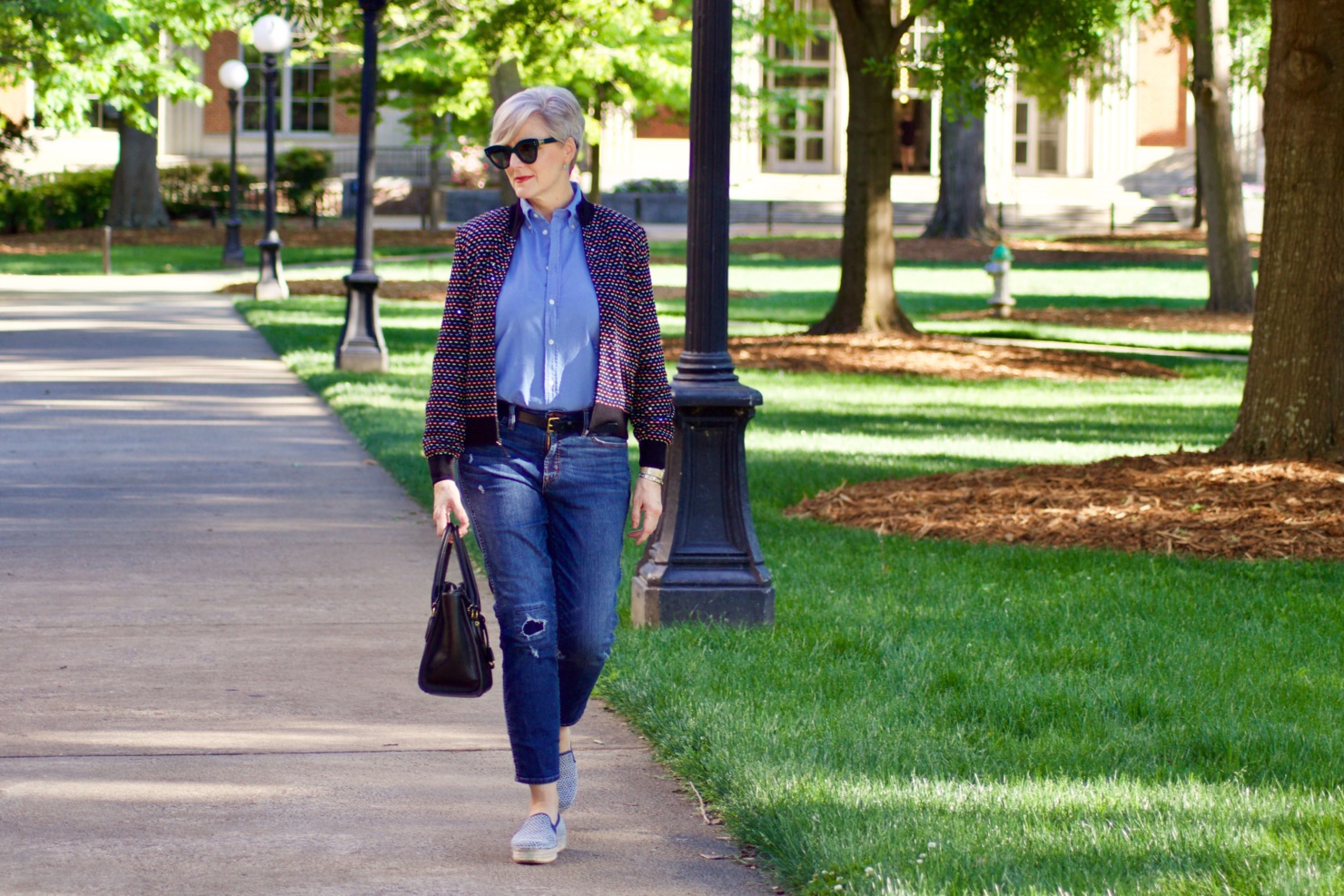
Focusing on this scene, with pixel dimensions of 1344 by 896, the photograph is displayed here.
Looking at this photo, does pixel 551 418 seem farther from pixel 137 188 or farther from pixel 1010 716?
pixel 137 188

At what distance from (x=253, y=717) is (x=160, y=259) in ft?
99.7

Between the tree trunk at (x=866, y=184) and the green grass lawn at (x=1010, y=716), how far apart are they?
9982mm

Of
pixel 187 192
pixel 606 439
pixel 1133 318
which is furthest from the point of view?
pixel 187 192

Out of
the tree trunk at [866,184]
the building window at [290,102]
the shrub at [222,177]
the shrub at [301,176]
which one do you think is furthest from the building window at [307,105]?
the tree trunk at [866,184]

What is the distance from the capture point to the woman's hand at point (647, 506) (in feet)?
14.0

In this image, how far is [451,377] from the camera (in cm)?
409

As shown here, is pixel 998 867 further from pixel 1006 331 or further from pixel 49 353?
pixel 1006 331

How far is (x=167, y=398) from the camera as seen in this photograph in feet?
45.7

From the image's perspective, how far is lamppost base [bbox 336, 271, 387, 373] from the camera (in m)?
15.3

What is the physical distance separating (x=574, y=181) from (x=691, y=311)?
2207 millimetres

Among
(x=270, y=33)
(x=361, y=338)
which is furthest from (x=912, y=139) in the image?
(x=361, y=338)

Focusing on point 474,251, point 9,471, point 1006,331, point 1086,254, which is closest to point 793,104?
point 1086,254

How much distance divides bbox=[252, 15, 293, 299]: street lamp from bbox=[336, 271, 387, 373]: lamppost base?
8.67 m

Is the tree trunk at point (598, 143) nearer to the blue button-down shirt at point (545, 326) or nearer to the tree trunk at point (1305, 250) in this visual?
the tree trunk at point (1305, 250)
